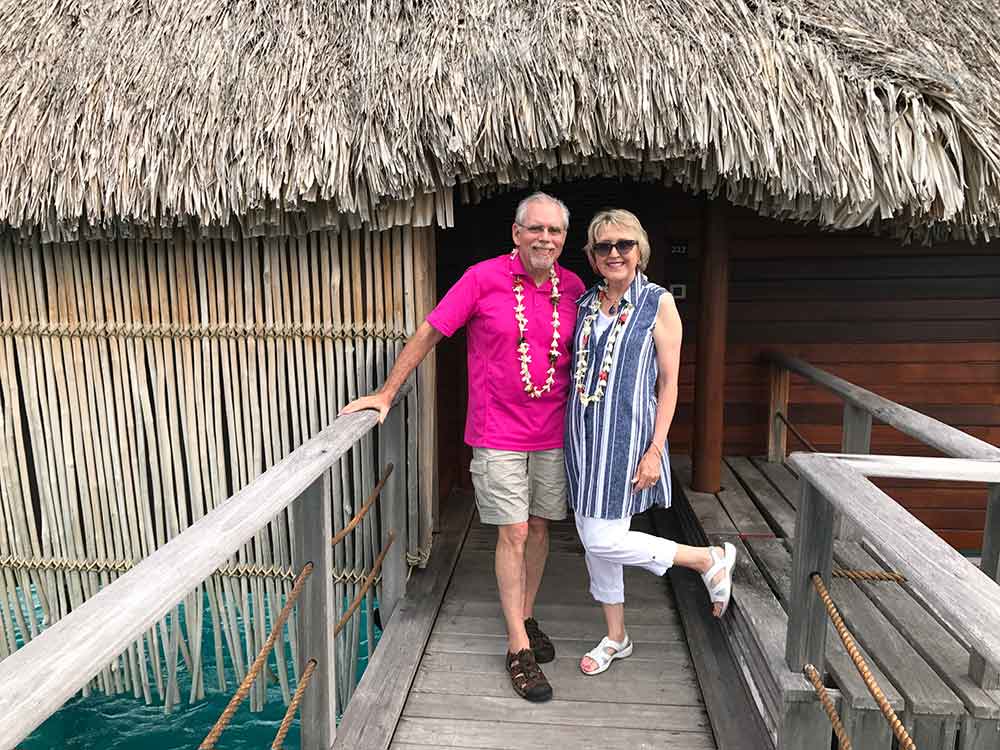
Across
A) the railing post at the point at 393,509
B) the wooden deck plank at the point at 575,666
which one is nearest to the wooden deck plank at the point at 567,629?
the wooden deck plank at the point at 575,666

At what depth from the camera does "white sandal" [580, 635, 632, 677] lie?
8.29ft

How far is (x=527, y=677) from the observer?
94.4 inches

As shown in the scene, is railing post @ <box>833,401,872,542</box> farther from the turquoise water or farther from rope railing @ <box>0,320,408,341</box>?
the turquoise water

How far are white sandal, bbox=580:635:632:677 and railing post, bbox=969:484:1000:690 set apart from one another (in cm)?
108

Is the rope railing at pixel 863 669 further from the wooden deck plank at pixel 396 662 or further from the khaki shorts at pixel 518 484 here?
the wooden deck plank at pixel 396 662

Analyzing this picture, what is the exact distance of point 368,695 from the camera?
92.7 inches

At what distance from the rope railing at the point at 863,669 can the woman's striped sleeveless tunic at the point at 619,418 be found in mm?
581

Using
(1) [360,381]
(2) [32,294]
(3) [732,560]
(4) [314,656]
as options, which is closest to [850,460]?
(3) [732,560]

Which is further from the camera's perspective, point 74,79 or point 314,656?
point 74,79

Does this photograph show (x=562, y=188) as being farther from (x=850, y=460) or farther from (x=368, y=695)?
(x=368, y=695)

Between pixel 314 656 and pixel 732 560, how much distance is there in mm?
1454

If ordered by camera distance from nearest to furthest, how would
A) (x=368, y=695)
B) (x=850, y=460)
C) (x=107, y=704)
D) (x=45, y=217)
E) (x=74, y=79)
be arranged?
1. (x=850, y=460)
2. (x=368, y=695)
3. (x=45, y=217)
4. (x=74, y=79)
5. (x=107, y=704)

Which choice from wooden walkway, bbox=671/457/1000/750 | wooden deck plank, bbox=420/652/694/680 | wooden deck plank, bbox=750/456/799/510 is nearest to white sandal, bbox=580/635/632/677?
wooden deck plank, bbox=420/652/694/680

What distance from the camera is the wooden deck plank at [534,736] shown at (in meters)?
2.18
